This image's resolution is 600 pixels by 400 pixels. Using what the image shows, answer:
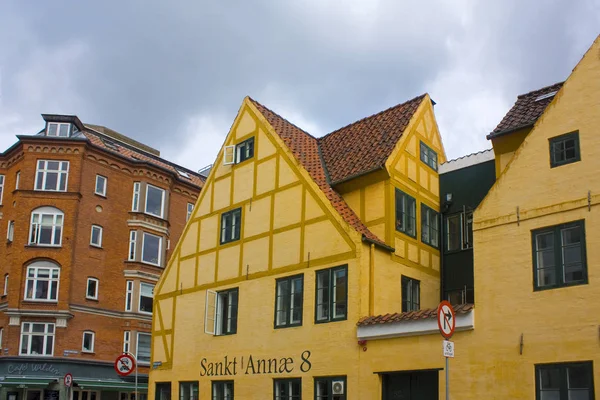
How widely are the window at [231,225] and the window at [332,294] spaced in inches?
186

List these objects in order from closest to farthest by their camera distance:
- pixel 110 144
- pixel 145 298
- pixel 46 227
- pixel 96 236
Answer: pixel 46 227
pixel 96 236
pixel 145 298
pixel 110 144

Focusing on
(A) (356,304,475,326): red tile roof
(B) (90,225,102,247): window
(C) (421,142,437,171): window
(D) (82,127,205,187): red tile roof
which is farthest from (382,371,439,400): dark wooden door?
(D) (82,127,205,187): red tile roof

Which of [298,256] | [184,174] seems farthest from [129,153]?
[298,256]

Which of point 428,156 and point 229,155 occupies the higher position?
point 229,155

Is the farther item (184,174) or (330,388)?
(184,174)

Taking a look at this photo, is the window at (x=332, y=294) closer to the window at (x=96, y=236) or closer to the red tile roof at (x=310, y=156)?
the red tile roof at (x=310, y=156)

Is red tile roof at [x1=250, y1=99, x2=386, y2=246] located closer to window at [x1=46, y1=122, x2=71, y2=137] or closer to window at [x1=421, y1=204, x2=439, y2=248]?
window at [x1=421, y1=204, x2=439, y2=248]

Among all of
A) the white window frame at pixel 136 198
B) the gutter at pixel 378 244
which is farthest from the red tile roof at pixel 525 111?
the white window frame at pixel 136 198

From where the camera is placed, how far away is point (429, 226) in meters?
23.8

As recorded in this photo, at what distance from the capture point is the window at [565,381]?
14.6 metres

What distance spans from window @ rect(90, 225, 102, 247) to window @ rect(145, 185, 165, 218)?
353 centimetres

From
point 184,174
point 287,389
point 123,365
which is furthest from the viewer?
point 184,174

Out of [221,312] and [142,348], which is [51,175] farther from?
[221,312]

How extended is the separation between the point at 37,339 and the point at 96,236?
273 inches
